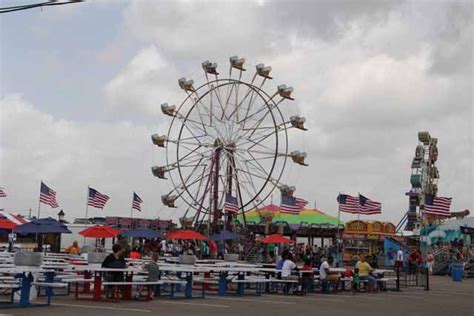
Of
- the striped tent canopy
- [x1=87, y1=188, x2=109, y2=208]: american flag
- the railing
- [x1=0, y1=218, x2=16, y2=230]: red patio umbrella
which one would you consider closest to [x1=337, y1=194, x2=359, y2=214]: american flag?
the railing

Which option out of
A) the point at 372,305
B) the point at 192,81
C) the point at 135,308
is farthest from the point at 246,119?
the point at 135,308

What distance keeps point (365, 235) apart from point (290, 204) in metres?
16.7

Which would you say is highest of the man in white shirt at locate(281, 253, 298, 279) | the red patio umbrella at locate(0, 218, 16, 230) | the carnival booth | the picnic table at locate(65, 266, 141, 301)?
the carnival booth

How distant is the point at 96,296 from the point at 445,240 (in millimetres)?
37234

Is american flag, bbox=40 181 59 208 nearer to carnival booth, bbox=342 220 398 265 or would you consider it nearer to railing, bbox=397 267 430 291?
railing, bbox=397 267 430 291

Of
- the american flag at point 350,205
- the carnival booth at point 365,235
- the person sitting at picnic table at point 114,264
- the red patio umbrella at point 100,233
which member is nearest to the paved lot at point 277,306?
the person sitting at picnic table at point 114,264

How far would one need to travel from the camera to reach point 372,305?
1870 centimetres

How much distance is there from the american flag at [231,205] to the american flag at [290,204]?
9.08ft

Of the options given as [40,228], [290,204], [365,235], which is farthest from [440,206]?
[365,235]

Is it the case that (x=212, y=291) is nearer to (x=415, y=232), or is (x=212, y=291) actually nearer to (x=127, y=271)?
(x=127, y=271)

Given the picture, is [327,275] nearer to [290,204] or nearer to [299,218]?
[290,204]

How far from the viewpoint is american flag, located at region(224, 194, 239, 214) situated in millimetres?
42972

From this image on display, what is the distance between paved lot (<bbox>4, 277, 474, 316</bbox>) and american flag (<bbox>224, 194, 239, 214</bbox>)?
68.7 ft

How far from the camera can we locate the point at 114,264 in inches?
677
